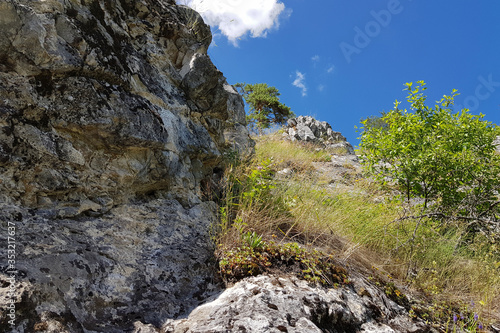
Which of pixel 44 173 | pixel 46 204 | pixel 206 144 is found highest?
pixel 206 144

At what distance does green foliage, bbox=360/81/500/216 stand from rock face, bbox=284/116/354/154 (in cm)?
875

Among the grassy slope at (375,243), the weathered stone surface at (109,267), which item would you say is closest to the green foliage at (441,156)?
the grassy slope at (375,243)

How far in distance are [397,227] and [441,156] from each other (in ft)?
3.86

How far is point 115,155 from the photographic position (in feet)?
8.41

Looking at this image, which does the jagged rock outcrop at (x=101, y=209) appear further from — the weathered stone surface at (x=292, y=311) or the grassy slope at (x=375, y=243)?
the grassy slope at (x=375, y=243)

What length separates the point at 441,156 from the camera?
3.79 meters

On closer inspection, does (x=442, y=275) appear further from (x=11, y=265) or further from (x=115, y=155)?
(x=11, y=265)

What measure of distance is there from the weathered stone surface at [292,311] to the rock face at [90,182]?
30cm

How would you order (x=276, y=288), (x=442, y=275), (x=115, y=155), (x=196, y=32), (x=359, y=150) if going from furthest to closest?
(x=359, y=150)
(x=196, y=32)
(x=442, y=275)
(x=115, y=155)
(x=276, y=288)

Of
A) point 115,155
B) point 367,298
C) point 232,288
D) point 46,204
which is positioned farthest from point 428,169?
point 46,204

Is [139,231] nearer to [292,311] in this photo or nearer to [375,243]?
[292,311]

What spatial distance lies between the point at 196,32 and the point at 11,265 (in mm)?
3987

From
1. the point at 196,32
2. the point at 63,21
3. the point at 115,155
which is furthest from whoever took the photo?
the point at 196,32

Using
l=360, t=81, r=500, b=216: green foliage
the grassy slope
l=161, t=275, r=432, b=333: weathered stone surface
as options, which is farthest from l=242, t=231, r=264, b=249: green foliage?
l=360, t=81, r=500, b=216: green foliage
